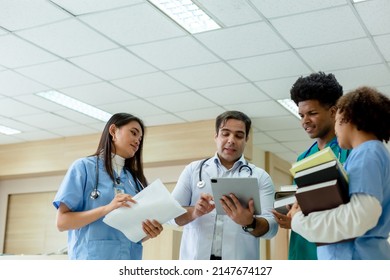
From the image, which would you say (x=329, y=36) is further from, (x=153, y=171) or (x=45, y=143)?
(x=45, y=143)

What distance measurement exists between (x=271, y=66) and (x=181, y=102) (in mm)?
1675

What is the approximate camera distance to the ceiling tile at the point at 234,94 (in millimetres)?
6183

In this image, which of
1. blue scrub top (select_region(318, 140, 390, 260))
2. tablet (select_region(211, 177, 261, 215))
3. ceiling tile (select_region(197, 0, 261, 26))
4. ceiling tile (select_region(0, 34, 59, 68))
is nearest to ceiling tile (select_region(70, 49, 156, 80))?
ceiling tile (select_region(0, 34, 59, 68))

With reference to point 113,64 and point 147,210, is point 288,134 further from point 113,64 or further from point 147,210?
point 147,210

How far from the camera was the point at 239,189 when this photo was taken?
86.9 inches

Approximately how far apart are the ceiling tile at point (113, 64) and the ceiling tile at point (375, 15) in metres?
2.26

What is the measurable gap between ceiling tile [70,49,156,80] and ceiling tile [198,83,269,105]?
A: 39.4 inches

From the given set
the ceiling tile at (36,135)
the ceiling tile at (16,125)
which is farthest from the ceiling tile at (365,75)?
the ceiling tile at (36,135)

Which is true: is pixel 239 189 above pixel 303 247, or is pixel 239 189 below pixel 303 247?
above

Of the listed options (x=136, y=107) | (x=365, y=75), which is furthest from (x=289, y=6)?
(x=136, y=107)

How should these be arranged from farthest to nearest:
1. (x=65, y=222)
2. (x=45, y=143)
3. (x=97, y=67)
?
1. (x=45, y=143)
2. (x=97, y=67)
3. (x=65, y=222)

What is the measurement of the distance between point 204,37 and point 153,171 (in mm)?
3866

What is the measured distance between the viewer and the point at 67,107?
23.0ft
